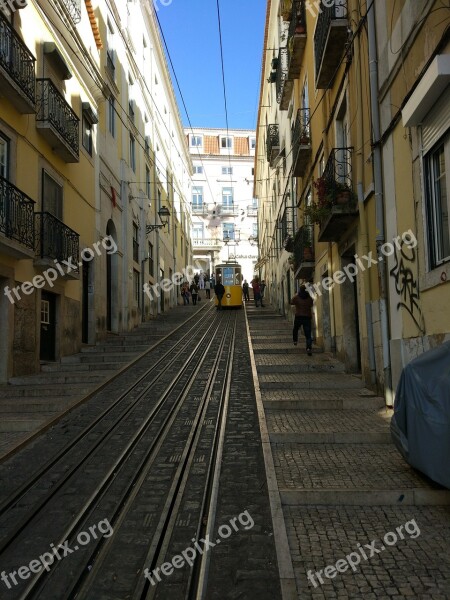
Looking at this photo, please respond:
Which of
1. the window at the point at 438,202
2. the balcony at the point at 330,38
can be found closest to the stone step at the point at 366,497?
the window at the point at 438,202

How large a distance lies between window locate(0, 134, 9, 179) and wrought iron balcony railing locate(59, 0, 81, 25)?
5.59m

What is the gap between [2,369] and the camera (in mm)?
10703

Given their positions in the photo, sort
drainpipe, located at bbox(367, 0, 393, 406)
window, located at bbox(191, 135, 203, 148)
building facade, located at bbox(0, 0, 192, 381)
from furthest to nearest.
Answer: window, located at bbox(191, 135, 203, 148) → building facade, located at bbox(0, 0, 192, 381) → drainpipe, located at bbox(367, 0, 393, 406)

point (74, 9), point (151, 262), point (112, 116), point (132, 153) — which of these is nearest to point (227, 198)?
point (151, 262)

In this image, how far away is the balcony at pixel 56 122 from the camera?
12.2m

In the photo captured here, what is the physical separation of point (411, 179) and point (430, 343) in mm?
2059

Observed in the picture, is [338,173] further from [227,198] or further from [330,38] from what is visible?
[227,198]

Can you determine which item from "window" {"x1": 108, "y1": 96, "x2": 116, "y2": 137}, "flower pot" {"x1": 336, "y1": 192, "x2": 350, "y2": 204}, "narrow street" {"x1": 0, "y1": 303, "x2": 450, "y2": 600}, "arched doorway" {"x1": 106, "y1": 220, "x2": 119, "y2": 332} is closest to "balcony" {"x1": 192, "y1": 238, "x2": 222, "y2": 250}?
"window" {"x1": 108, "y1": 96, "x2": 116, "y2": 137}

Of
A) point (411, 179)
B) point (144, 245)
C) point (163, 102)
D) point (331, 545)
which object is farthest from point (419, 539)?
point (163, 102)

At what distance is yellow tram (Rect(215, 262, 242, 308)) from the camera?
3069 cm

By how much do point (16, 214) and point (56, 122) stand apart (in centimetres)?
296

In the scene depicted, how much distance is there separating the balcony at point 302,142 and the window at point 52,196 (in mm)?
6261

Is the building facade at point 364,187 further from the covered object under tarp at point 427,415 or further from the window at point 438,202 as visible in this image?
the covered object under tarp at point 427,415

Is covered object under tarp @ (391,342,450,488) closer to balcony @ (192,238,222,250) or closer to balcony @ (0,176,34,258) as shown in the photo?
balcony @ (0,176,34,258)
